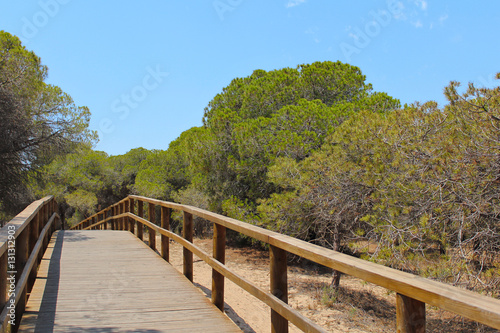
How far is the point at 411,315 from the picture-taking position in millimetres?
1715

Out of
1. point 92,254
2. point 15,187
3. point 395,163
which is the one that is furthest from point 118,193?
point 395,163

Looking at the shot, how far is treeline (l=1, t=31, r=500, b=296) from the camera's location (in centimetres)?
586

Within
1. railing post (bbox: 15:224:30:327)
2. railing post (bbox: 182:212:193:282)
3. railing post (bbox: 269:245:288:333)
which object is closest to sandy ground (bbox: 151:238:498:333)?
railing post (bbox: 182:212:193:282)

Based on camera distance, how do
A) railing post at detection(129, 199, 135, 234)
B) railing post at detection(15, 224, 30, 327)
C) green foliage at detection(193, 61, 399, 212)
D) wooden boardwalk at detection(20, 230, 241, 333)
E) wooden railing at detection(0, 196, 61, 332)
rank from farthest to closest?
green foliage at detection(193, 61, 399, 212)
railing post at detection(129, 199, 135, 234)
railing post at detection(15, 224, 30, 327)
wooden boardwalk at detection(20, 230, 241, 333)
wooden railing at detection(0, 196, 61, 332)

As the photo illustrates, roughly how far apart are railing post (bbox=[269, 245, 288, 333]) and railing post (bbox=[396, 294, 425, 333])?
3.77ft

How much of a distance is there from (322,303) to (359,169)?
323 centimetres

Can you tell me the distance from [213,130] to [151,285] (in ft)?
34.3

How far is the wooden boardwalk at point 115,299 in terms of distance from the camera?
3270mm

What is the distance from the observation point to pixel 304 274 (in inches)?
474

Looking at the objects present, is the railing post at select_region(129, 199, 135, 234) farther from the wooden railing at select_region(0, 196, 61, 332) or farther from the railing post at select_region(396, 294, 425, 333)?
the railing post at select_region(396, 294, 425, 333)

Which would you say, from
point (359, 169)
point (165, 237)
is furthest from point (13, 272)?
point (359, 169)

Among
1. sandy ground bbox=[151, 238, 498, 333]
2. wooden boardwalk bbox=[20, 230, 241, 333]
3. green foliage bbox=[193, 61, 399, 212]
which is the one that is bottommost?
sandy ground bbox=[151, 238, 498, 333]

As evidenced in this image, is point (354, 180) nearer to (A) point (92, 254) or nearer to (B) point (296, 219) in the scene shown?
(B) point (296, 219)

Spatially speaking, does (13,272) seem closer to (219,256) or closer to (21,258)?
(21,258)
